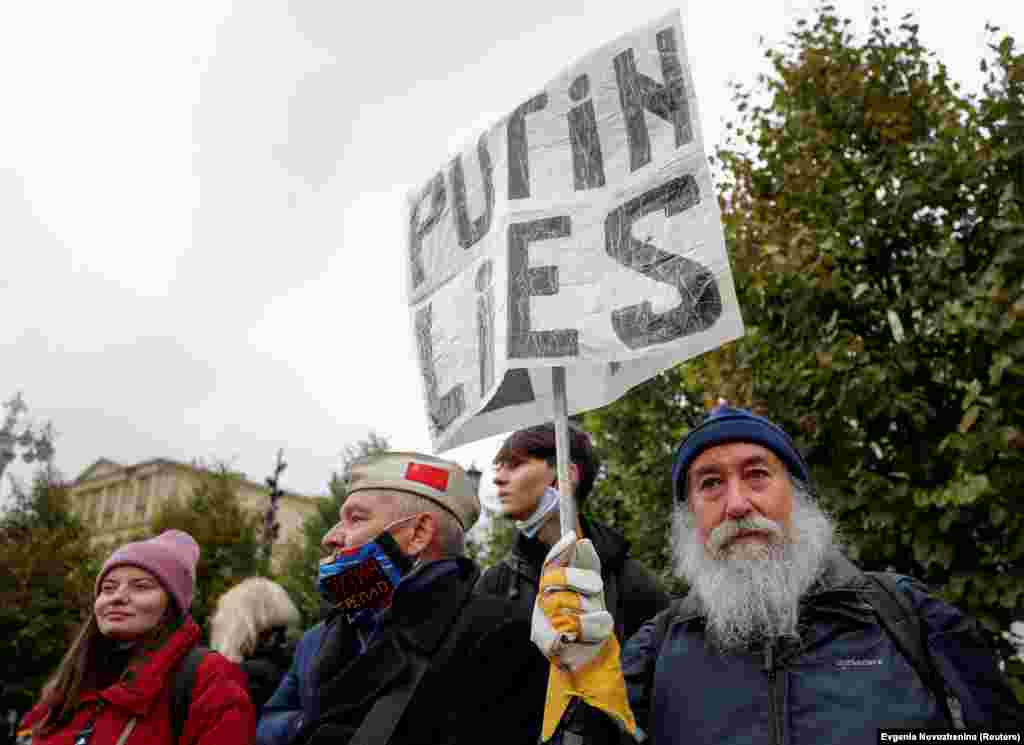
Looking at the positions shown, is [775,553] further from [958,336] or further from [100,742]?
[958,336]

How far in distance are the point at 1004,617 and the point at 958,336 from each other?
2.00 metres

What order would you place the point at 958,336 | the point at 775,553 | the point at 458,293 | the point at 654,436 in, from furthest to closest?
the point at 654,436, the point at 958,336, the point at 458,293, the point at 775,553

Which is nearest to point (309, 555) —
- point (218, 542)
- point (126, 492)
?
point (218, 542)

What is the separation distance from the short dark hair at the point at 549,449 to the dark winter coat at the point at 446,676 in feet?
3.52

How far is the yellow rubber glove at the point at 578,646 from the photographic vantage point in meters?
2.06

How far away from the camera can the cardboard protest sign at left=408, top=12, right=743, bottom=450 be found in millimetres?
2455

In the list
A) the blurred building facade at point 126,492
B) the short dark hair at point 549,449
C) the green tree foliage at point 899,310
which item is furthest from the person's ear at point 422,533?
the blurred building facade at point 126,492

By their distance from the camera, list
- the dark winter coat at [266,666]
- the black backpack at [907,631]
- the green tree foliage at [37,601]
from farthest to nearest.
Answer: the green tree foliage at [37,601]
the dark winter coat at [266,666]
the black backpack at [907,631]

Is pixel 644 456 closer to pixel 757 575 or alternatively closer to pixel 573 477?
pixel 573 477

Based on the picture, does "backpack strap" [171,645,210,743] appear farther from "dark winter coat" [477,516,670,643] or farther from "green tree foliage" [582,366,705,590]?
"green tree foliage" [582,366,705,590]

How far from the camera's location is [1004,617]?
5.37m

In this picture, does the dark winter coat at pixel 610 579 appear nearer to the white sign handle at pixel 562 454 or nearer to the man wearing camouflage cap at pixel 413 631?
the man wearing camouflage cap at pixel 413 631

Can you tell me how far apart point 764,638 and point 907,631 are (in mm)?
361

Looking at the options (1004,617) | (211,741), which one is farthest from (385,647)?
(1004,617)
